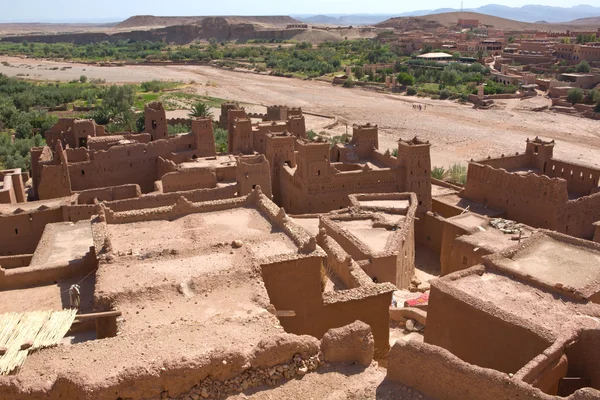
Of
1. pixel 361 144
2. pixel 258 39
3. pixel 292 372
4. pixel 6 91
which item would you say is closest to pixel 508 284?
pixel 292 372

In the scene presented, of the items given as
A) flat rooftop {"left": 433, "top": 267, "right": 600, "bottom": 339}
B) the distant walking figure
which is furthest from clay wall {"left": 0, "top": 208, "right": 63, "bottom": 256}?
flat rooftop {"left": 433, "top": 267, "right": 600, "bottom": 339}

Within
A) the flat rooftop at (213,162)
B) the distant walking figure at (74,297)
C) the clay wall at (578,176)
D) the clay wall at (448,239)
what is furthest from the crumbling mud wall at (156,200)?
the clay wall at (578,176)

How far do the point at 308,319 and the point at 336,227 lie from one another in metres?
6.84

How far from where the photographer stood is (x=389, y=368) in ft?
26.8

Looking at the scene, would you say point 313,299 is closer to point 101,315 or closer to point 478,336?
point 478,336

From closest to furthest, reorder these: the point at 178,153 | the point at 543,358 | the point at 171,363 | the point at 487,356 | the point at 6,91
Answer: the point at 171,363, the point at 543,358, the point at 487,356, the point at 178,153, the point at 6,91

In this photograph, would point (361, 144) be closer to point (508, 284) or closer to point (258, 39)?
point (508, 284)

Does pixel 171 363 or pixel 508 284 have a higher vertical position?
pixel 171 363

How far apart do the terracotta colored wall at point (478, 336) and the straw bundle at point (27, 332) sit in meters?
7.28

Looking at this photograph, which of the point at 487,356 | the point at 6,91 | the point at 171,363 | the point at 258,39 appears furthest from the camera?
the point at 258,39

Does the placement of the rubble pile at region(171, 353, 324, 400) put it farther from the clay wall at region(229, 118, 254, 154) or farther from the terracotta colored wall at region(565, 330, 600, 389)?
the clay wall at region(229, 118, 254, 154)

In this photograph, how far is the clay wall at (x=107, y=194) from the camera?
70.0 ft

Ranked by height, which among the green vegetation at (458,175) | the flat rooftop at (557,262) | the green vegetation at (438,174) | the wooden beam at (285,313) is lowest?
the green vegetation at (458,175)

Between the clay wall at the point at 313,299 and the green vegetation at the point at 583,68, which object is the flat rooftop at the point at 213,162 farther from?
the green vegetation at the point at 583,68
